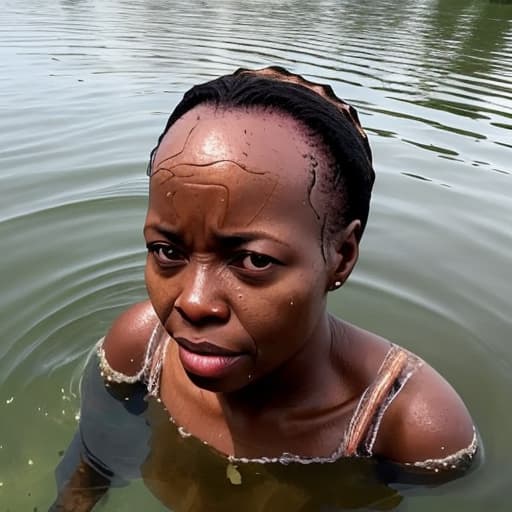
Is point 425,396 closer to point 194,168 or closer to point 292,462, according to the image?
point 292,462

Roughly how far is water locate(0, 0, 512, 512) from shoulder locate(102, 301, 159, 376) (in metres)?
0.44

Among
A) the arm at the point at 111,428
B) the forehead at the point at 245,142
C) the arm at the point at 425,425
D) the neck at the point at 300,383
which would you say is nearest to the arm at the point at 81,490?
the arm at the point at 111,428

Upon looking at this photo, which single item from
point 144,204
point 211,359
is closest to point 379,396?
point 211,359

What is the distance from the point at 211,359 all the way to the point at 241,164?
0.52 metres

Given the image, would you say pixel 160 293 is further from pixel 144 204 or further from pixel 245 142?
pixel 144 204

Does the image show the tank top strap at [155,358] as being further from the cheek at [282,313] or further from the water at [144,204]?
the cheek at [282,313]

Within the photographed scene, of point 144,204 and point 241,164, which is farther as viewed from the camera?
point 144,204

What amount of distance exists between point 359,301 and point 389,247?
Result: 2.47 feet

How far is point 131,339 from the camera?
260cm

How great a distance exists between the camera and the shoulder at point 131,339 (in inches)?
101

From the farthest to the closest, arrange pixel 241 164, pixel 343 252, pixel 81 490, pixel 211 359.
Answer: pixel 81 490 < pixel 343 252 < pixel 211 359 < pixel 241 164

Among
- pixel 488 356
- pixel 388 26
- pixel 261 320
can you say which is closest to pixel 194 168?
pixel 261 320

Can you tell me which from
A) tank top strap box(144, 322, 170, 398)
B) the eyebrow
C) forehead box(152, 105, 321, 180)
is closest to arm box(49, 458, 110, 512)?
tank top strap box(144, 322, 170, 398)

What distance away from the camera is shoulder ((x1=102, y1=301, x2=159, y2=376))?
256cm
